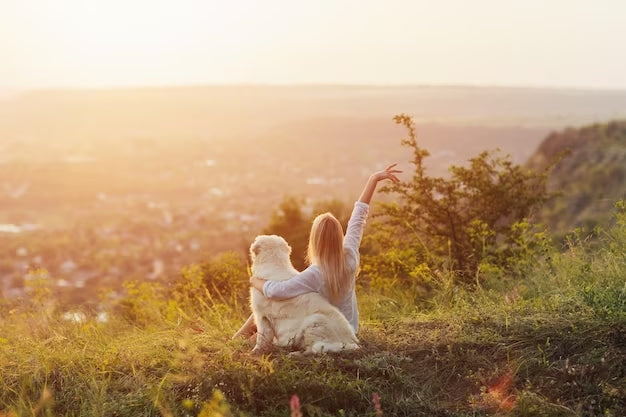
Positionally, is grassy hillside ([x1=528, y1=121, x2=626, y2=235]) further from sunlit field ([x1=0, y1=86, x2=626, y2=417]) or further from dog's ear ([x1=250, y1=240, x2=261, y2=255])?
dog's ear ([x1=250, y1=240, x2=261, y2=255])

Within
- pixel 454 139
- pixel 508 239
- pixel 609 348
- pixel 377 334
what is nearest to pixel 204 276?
pixel 508 239

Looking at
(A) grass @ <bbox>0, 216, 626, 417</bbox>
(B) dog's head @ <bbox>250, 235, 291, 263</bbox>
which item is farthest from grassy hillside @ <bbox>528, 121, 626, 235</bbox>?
(B) dog's head @ <bbox>250, 235, 291, 263</bbox>

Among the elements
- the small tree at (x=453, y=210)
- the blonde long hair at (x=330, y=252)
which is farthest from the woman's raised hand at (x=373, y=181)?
the small tree at (x=453, y=210)

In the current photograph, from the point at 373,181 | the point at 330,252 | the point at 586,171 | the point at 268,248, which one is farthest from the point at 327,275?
the point at 586,171

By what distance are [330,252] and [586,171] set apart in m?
27.7

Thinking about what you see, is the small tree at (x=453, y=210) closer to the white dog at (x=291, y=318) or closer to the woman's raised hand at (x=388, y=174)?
the woman's raised hand at (x=388, y=174)

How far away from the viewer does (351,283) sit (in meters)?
6.24

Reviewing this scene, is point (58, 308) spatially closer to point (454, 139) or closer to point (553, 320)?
point (553, 320)

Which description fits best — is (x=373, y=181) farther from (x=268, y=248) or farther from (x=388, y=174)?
(x=268, y=248)

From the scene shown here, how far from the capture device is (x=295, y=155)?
280 feet

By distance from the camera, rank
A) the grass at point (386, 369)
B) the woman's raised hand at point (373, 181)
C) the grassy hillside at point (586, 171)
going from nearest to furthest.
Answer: the grass at point (386, 369)
the woman's raised hand at point (373, 181)
the grassy hillside at point (586, 171)

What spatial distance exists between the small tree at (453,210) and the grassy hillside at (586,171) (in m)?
10.6

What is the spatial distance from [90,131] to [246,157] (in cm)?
2372

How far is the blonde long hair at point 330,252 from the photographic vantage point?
6016mm
